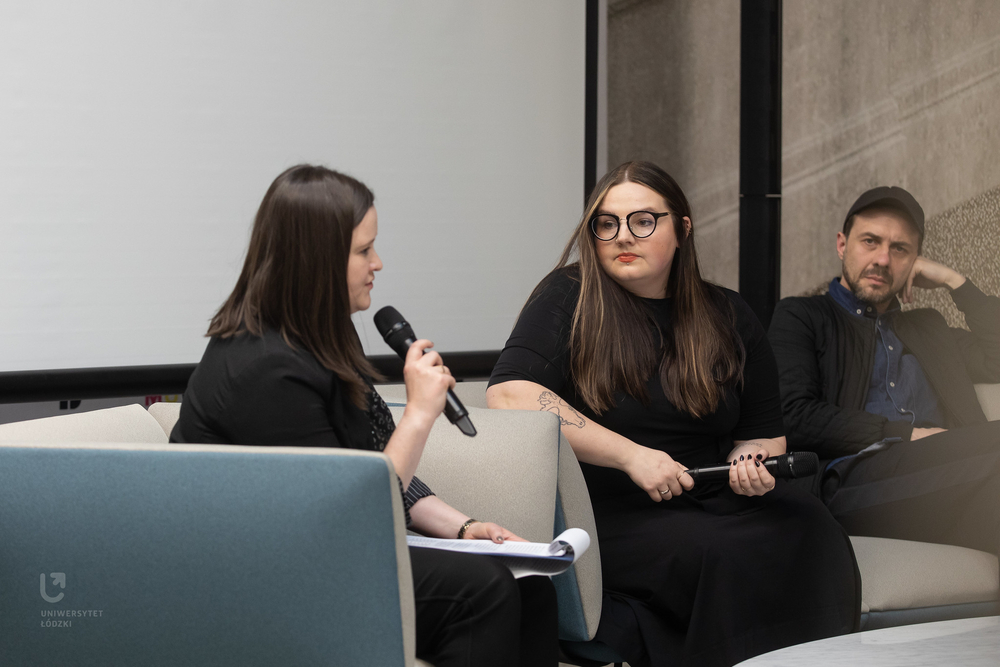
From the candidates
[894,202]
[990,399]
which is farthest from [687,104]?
[990,399]

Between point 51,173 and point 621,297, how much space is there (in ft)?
5.07

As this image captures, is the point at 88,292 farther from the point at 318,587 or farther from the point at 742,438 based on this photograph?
the point at 742,438

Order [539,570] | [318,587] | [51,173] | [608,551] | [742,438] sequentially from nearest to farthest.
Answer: [318,587] < [539,570] < [608,551] < [742,438] < [51,173]

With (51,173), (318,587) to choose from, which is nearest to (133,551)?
(318,587)

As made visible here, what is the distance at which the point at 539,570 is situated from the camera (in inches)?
50.8

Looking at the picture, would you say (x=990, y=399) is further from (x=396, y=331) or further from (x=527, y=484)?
(x=396, y=331)

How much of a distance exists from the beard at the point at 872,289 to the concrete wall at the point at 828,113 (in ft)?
0.37

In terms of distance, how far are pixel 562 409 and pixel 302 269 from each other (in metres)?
0.67

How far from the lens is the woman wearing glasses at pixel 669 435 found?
5.41 ft

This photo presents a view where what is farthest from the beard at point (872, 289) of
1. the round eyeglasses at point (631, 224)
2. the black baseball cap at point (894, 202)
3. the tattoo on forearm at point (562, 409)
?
the tattoo on forearm at point (562, 409)

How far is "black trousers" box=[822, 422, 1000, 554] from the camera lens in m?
2.06

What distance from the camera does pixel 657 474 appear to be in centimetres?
172

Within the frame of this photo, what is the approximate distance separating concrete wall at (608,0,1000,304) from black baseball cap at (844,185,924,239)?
1.2 inches

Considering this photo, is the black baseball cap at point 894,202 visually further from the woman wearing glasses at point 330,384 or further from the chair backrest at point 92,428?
the chair backrest at point 92,428
